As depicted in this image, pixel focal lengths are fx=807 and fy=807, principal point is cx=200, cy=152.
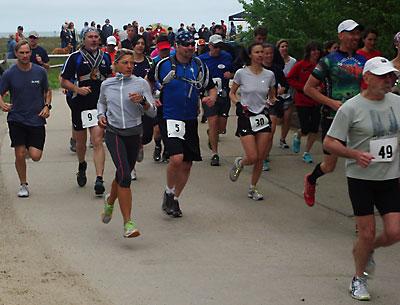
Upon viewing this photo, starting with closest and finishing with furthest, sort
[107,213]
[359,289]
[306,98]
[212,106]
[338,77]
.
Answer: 1. [359,289]
2. [107,213]
3. [338,77]
4. [212,106]
5. [306,98]

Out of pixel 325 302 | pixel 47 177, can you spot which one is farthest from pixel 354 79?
pixel 47 177

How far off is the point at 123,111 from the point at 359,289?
118 inches

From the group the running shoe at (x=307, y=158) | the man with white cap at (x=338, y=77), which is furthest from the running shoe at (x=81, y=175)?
the running shoe at (x=307, y=158)

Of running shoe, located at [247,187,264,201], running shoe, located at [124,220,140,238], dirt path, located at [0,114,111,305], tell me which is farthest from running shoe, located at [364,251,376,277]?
running shoe, located at [247,187,264,201]

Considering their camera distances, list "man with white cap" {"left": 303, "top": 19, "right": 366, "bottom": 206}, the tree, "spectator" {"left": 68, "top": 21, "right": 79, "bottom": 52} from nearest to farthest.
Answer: "man with white cap" {"left": 303, "top": 19, "right": 366, "bottom": 206} < the tree < "spectator" {"left": 68, "top": 21, "right": 79, "bottom": 52}

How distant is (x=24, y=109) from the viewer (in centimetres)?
934

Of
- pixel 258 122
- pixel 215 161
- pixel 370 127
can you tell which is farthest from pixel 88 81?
pixel 370 127

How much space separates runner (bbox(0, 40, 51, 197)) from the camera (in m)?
9.33

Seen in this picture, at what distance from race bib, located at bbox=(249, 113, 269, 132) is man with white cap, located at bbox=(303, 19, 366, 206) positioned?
1390 mm

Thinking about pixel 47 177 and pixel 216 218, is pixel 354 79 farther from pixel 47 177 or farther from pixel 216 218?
pixel 47 177

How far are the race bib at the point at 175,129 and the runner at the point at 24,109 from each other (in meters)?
1.82

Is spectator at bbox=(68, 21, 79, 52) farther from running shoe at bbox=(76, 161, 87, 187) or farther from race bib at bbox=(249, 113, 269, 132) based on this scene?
race bib at bbox=(249, 113, 269, 132)

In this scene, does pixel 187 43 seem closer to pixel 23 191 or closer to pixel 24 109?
pixel 24 109

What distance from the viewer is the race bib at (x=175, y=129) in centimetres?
827
